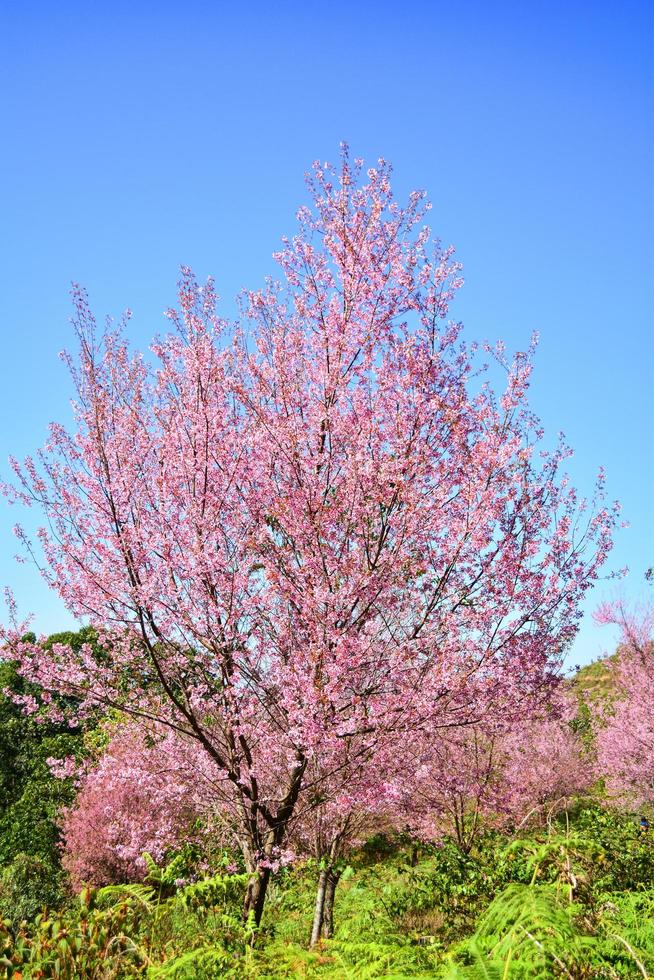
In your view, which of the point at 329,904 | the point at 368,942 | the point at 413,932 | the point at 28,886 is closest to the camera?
the point at 368,942

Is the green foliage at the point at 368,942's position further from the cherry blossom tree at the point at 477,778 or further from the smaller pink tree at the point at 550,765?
the smaller pink tree at the point at 550,765

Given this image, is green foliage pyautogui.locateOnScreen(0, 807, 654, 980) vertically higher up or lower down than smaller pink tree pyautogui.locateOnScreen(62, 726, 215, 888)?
higher up

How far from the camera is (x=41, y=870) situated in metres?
15.6

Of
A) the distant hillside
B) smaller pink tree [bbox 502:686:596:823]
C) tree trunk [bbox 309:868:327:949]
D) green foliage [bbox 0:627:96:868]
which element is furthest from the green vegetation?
the distant hillside

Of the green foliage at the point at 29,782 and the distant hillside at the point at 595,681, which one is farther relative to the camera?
the distant hillside at the point at 595,681

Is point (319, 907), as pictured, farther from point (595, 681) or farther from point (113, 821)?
point (595, 681)

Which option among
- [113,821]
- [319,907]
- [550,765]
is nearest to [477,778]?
[319,907]

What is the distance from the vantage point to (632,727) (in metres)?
20.3

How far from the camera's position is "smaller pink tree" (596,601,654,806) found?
65.1ft

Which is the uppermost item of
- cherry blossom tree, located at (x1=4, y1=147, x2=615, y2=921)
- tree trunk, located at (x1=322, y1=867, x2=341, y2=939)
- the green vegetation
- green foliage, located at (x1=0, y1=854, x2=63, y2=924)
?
cherry blossom tree, located at (x1=4, y1=147, x2=615, y2=921)

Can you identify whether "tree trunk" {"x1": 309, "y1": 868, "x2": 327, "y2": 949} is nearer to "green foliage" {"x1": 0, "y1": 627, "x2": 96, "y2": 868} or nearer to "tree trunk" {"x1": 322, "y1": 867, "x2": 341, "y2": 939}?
"tree trunk" {"x1": 322, "y1": 867, "x2": 341, "y2": 939}

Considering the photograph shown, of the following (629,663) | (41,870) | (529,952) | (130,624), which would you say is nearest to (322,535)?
(130,624)

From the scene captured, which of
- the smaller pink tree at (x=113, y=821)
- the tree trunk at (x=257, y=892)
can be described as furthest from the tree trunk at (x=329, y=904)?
the tree trunk at (x=257, y=892)

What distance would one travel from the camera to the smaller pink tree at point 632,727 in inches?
781
